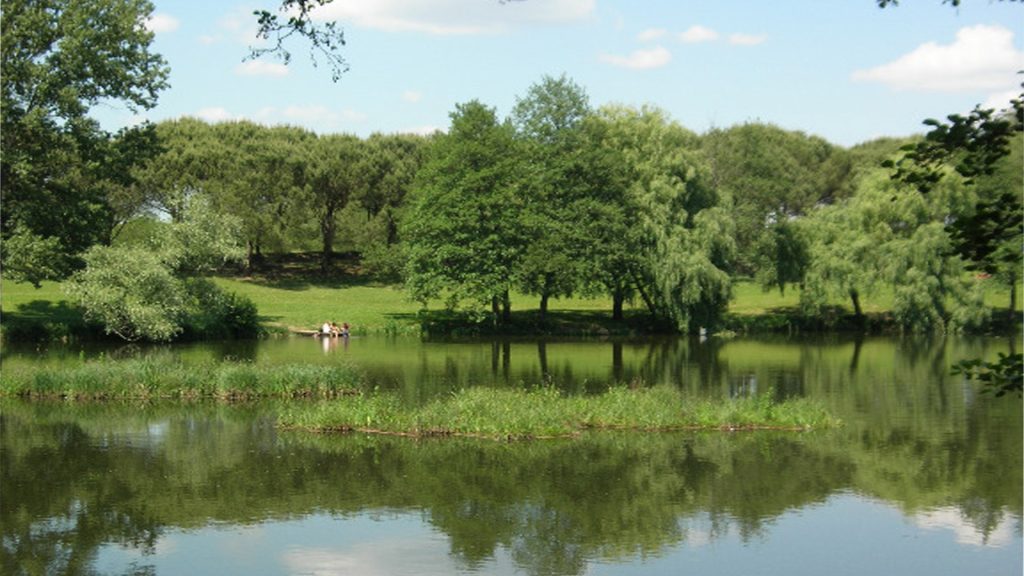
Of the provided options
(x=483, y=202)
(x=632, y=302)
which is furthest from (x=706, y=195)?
(x=483, y=202)

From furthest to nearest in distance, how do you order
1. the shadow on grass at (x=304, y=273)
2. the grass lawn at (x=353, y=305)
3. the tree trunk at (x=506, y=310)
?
the shadow on grass at (x=304, y=273)
the tree trunk at (x=506, y=310)
the grass lawn at (x=353, y=305)

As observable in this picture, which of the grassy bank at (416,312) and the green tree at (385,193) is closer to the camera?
the grassy bank at (416,312)

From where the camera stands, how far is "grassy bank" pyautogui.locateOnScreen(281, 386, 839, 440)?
28031mm

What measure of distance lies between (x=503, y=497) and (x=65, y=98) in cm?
3576

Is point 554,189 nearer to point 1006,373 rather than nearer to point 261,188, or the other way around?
point 261,188

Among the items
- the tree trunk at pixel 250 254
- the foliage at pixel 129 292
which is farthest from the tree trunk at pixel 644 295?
the tree trunk at pixel 250 254

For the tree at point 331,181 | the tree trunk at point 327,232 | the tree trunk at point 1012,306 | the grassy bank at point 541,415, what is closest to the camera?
the grassy bank at point 541,415

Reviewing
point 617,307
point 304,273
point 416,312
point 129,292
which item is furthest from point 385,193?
point 129,292

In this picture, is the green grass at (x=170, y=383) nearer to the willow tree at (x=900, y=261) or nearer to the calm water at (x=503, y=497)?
the calm water at (x=503, y=497)

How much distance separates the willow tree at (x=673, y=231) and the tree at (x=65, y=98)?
2486 cm

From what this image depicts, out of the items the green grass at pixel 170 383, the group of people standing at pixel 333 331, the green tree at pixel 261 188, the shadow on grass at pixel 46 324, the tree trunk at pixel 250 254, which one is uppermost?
the green tree at pixel 261 188

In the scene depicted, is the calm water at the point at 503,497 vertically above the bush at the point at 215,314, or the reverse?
the bush at the point at 215,314

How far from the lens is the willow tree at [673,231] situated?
2352 inches

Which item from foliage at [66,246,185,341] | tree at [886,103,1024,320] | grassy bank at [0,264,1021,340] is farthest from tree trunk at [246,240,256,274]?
tree at [886,103,1024,320]
